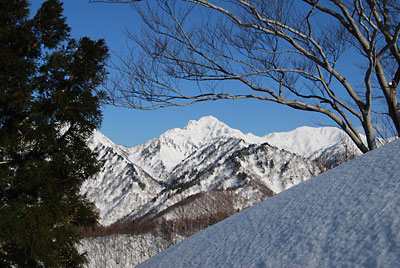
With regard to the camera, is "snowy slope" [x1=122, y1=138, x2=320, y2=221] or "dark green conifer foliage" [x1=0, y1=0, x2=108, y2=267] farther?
"snowy slope" [x1=122, y1=138, x2=320, y2=221]

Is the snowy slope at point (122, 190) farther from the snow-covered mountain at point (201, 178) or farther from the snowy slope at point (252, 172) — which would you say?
the snowy slope at point (252, 172)

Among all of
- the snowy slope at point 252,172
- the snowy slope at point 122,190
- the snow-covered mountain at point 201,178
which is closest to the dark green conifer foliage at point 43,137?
the snow-covered mountain at point 201,178

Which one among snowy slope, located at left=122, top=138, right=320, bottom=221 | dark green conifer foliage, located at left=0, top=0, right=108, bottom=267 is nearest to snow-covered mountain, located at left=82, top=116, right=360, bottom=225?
snowy slope, located at left=122, top=138, right=320, bottom=221

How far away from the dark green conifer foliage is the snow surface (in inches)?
83.7

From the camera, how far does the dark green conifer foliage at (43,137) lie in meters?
3.93

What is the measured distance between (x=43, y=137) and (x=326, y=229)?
3.84 m

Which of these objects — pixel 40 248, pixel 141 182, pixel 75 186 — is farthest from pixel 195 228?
pixel 141 182

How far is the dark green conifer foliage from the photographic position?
393cm

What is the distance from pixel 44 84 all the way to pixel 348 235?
14.6 ft

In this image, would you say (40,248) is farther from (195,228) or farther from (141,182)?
(141,182)

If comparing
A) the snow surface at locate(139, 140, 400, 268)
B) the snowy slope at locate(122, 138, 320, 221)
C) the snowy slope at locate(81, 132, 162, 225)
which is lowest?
the snow surface at locate(139, 140, 400, 268)

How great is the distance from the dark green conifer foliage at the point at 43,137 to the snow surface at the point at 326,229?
6.98 ft

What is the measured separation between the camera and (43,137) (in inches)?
171

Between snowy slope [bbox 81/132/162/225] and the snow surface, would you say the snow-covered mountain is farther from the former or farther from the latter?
the snow surface
